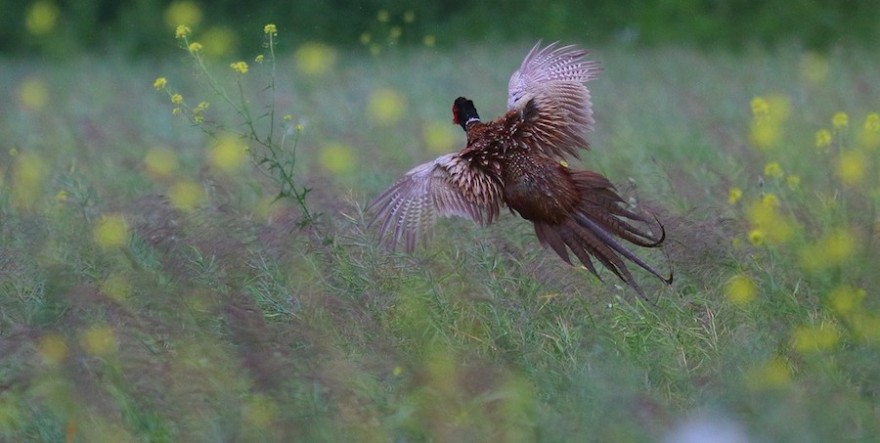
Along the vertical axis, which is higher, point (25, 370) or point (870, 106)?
point (25, 370)

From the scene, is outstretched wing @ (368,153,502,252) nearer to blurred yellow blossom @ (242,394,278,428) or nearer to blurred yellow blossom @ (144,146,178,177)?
blurred yellow blossom @ (242,394,278,428)

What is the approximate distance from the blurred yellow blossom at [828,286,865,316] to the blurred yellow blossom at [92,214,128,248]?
97.3 inches

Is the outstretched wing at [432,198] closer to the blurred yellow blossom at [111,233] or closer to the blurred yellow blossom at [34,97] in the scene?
the blurred yellow blossom at [111,233]

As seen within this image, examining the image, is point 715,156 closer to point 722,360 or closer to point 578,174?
point 578,174

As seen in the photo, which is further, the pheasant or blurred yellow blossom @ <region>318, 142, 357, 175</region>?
blurred yellow blossom @ <region>318, 142, 357, 175</region>

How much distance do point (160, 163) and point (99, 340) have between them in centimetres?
273

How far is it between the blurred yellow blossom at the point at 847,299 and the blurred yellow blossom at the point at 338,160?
9.87 ft

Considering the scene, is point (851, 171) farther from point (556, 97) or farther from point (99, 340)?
point (99, 340)

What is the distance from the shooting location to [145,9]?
13102mm

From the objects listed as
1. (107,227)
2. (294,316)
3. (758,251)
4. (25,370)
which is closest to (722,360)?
(758,251)

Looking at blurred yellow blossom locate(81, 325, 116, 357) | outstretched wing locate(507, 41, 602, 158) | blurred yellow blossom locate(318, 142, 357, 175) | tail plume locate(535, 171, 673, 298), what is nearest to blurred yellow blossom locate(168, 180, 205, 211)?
blurred yellow blossom locate(318, 142, 357, 175)

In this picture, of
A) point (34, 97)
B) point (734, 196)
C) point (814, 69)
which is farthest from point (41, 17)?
A: point (734, 196)

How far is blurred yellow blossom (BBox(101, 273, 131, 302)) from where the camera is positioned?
4.30 m

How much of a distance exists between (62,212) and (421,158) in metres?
2.02
